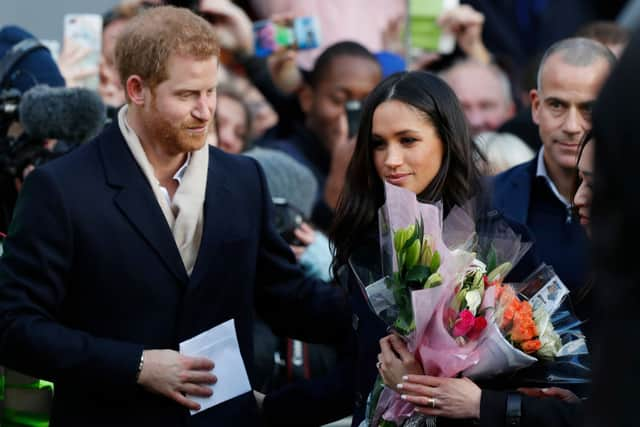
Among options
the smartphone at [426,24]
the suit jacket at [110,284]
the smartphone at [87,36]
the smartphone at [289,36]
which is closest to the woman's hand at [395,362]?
the suit jacket at [110,284]

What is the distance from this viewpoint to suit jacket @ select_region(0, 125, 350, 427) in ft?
11.4

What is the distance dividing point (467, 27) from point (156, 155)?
4777 mm

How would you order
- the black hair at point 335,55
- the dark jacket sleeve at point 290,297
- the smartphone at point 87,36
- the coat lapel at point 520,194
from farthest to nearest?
the black hair at point 335,55 → the smartphone at point 87,36 → the coat lapel at point 520,194 → the dark jacket sleeve at point 290,297

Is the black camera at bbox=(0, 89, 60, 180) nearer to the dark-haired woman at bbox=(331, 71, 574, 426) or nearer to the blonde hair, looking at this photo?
the blonde hair

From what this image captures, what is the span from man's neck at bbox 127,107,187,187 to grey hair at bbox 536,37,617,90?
1.93 meters

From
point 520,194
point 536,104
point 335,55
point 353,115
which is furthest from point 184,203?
point 335,55

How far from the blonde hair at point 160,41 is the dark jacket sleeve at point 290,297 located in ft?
1.65

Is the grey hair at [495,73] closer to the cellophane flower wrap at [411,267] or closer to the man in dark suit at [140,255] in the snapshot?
the man in dark suit at [140,255]

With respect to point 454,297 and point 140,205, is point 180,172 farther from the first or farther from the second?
point 454,297

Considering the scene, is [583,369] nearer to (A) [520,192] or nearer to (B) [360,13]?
(A) [520,192]

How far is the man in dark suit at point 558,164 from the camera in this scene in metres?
4.48

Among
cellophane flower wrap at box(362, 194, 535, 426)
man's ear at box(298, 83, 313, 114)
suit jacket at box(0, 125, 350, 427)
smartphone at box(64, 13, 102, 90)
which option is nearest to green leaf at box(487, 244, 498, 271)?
cellophane flower wrap at box(362, 194, 535, 426)

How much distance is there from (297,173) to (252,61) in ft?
7.05

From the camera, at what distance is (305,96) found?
719cm
